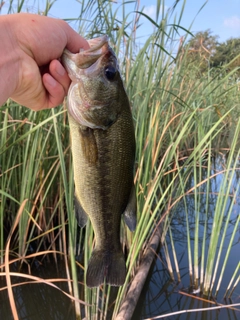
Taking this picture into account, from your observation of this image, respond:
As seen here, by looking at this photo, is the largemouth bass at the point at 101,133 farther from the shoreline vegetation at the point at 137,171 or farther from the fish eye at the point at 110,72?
the shoreline vegetation at the point at 137,171

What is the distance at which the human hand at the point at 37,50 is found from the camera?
1.05 meters

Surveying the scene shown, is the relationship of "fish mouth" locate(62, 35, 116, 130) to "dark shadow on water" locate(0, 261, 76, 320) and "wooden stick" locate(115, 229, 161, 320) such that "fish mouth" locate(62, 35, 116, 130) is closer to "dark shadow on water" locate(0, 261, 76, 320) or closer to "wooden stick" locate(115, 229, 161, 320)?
"wooden stick" locate(115, 229, 161, 320)

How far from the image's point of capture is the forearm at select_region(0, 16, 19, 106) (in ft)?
3.35

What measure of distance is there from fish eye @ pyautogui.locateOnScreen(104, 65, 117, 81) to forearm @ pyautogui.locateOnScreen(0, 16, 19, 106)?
0.29 metres

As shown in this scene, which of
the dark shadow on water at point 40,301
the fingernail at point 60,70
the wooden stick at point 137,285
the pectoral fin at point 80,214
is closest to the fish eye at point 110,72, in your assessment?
the fingernail at point 60,70

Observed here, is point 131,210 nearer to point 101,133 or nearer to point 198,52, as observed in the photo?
point 101,133

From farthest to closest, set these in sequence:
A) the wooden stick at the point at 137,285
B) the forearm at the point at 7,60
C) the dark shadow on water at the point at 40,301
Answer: the dark shadow on water at the point at 40,301, the wooden stick at the point at 137,285, the forearm at the point at 7,60

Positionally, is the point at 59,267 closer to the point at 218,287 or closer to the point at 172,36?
the point at 218,287

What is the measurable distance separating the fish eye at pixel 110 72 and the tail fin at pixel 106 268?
2.07 ft

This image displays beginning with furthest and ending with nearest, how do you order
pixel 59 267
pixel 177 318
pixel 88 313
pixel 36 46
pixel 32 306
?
1. pixel 59 267
2. pixel 32 306
3. pixel 177 318
4. pixel 88 313
5. pixel 36 46

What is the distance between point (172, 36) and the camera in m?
2.04

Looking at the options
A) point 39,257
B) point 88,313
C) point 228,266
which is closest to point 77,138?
point 88,313

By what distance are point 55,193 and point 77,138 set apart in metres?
1.45

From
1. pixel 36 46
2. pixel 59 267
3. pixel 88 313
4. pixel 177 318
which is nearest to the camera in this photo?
pixel 36 46
